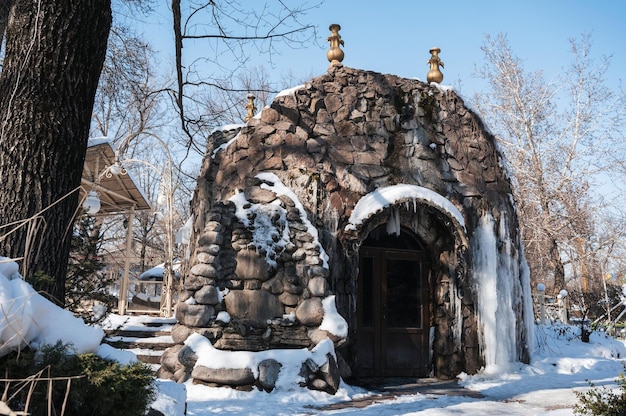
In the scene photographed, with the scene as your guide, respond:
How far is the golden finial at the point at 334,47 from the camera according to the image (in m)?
8.83

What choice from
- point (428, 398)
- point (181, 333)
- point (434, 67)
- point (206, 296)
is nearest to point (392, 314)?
point (428, 398)

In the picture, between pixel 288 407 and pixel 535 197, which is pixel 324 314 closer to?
pixel 288 407

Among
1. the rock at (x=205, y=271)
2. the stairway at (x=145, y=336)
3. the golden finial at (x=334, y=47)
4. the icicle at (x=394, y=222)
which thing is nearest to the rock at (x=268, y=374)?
the rock at (x=205, y=271)

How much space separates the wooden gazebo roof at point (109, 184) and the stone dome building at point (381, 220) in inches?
131

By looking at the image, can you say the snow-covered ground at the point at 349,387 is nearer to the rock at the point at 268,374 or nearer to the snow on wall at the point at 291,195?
the rock at the point at 268,374

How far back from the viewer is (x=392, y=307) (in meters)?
8.38

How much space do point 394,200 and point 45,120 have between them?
5185 millimetres

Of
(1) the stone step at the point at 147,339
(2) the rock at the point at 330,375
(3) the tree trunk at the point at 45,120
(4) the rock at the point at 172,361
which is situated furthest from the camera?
(1) the stone step at the point at 147,339

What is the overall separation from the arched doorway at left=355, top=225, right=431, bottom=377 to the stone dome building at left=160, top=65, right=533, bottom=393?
0.02 m

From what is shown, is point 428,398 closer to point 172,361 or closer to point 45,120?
point 172,361

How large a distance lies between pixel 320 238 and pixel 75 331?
5290mm

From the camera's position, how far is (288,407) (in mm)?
5535

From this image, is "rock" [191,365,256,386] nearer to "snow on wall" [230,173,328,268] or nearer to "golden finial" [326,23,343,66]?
"snow on wall" [230,173,328,268]

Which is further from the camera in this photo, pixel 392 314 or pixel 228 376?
pixel 392 314
